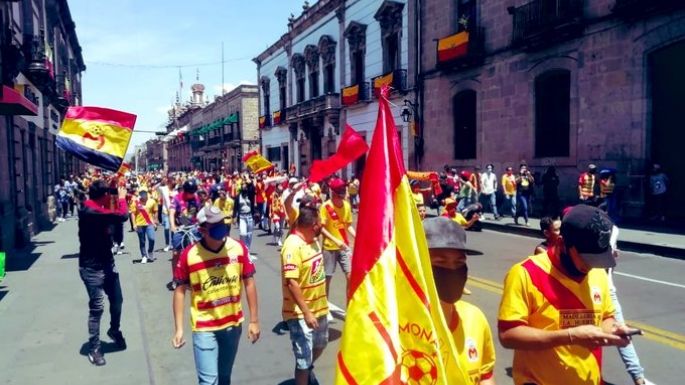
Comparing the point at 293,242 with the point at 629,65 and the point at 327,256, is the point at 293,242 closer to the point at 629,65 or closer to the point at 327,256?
the point at 327,256

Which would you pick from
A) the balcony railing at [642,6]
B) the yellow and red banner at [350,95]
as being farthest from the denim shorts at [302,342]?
the yellow and red banner at [350,95]

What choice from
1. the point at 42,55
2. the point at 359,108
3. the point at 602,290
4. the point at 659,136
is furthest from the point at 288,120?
the point at 602,290

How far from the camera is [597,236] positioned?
2.28 meters

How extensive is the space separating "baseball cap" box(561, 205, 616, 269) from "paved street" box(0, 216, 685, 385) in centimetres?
264

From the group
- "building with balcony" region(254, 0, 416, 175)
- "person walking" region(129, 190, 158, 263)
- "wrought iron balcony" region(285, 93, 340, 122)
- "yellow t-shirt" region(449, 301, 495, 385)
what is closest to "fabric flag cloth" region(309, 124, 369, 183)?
"yellow t-shirt" region(449, 301, 495, 385)

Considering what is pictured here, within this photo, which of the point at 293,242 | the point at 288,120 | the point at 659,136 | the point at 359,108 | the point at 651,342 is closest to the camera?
the point at 293,242

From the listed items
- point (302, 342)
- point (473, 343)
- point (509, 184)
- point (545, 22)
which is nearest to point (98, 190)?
point (302, 342)

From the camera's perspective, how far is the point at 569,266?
2455 millimetres

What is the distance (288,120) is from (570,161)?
24.0m

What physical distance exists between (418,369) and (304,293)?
244 cm

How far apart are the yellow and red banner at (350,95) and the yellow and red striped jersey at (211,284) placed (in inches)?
925

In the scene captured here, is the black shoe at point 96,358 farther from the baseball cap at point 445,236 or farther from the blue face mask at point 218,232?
the baseball cap at point 445,236

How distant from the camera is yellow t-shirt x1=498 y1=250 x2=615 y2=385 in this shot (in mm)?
2479

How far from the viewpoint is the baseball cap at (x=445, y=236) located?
7.38ft
